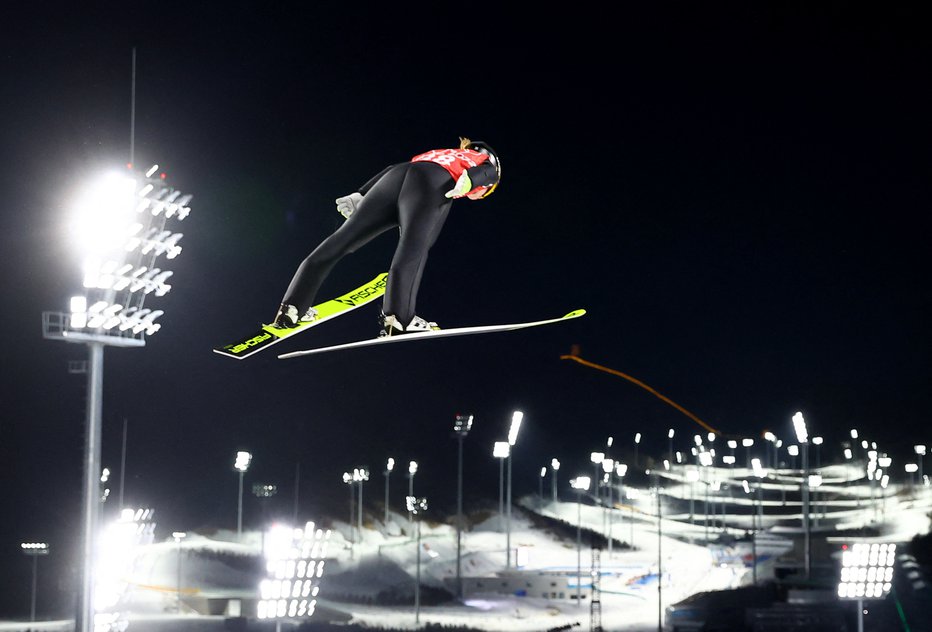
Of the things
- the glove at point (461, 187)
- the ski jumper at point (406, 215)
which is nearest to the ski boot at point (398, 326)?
the ski jumper at point (406, 215)

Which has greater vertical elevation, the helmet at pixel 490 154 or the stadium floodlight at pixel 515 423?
the helmet at pixel 490 154

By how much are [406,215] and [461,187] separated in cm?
56

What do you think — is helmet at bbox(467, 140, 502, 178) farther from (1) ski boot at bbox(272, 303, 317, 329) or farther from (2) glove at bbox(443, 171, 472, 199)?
(1) ski boot at bbox(272, 303, 317, 329)

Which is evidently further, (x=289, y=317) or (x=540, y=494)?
(x=540, y=494)

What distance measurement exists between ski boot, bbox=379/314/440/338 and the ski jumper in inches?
2.6

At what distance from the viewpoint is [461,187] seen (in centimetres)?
986

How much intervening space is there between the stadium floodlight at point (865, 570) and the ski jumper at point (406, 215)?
109 ft

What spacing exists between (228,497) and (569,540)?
3717cm

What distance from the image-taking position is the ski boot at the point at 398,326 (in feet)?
34.1

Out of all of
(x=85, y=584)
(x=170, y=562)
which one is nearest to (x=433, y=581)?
(x=170, y=562)

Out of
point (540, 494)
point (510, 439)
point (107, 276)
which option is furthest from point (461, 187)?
point (540, 494)

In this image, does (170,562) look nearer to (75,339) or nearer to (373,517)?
(373,517)

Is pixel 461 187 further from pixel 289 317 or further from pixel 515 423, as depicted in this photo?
pixel 515 423

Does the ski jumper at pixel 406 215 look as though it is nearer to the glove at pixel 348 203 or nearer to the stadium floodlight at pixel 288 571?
the glove at pixel 348 203
